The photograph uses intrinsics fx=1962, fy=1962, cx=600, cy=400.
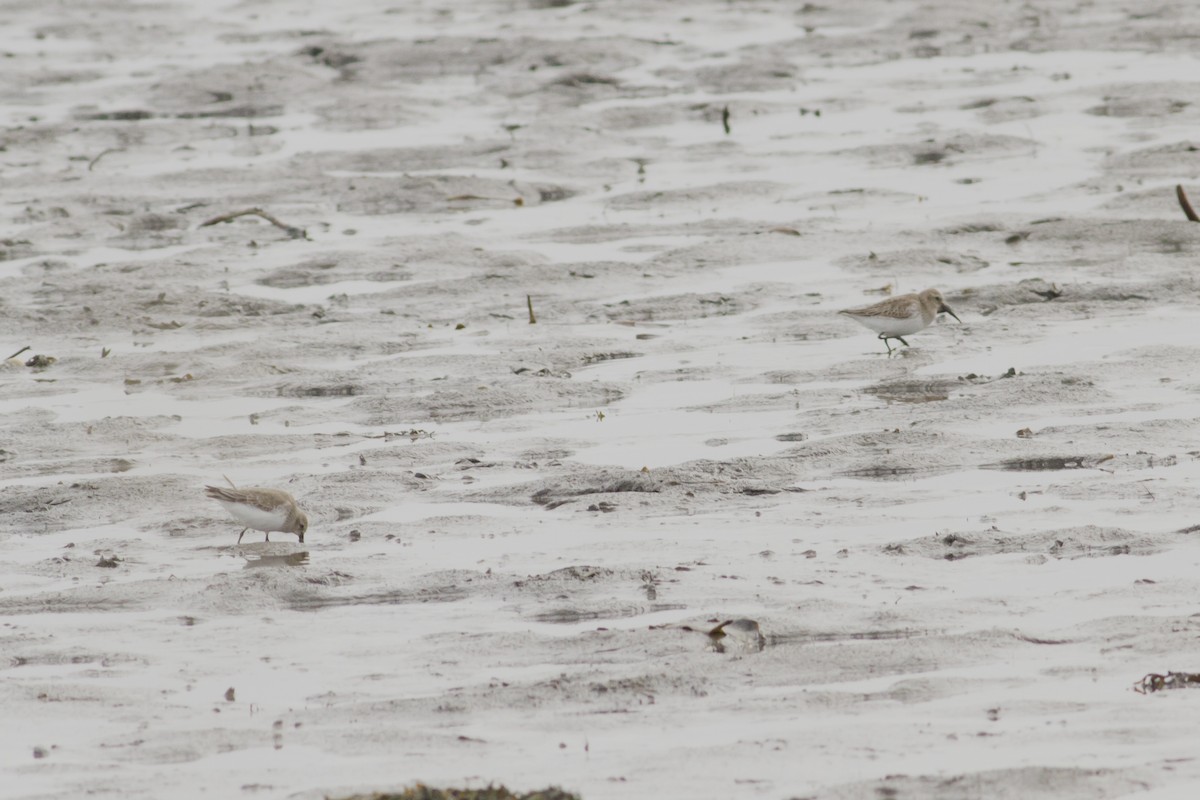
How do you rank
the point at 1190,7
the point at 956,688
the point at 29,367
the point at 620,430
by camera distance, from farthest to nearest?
1. the point at 1190,7
2. the point at 29,367
3. the point at 620,430
4. the point at 956,688

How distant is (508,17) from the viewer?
26.5m

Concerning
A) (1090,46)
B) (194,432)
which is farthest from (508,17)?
(194,432)

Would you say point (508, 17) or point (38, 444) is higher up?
point (38, 444)

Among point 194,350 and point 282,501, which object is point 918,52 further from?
point 282,501

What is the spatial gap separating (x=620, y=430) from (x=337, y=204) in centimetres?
719

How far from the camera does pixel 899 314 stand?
1199 cm

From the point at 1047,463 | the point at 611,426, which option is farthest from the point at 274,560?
the point at 1047,463

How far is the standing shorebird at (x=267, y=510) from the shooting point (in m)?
8.59

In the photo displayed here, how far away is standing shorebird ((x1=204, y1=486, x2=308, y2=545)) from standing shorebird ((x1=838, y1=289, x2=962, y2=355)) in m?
4.60

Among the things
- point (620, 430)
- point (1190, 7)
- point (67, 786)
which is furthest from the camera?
point (1190, 7)

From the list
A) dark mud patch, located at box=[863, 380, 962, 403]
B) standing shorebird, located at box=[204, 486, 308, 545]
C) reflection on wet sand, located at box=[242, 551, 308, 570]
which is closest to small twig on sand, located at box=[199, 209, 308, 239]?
dark mud patch, located at box=[863, 380, 962, 403]

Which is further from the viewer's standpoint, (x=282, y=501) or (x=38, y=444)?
(x=38, y=444)

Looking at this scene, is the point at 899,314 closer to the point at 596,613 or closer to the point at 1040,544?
the point at 1040,544

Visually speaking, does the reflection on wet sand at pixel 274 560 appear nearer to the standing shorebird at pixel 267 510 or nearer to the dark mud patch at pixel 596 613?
the standing shorebird at pixel 267 510
